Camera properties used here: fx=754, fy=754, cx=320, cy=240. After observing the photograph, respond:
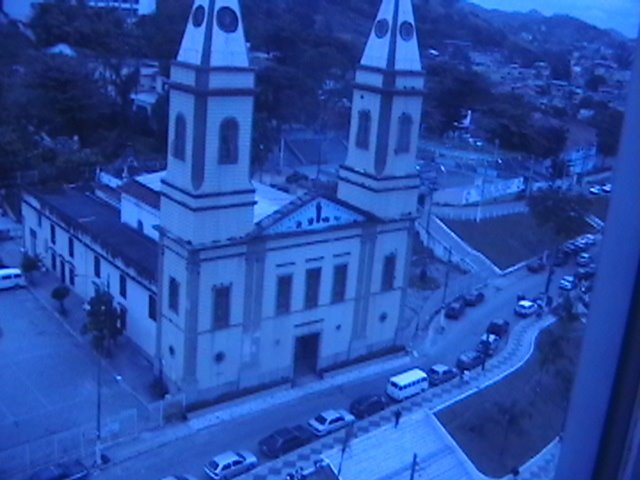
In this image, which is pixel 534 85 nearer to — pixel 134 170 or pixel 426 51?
pixel 426 51

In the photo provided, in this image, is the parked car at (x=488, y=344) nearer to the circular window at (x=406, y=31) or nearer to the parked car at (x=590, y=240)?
the parked car at (x=590, y=240)

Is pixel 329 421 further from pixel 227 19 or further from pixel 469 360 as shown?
pixel 227 19

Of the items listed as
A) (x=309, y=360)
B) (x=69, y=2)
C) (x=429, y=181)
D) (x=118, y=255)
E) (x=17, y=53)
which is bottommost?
(x=309, y=360)

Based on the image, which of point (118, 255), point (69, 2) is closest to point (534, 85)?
point (118, 255)

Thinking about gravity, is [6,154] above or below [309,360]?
above

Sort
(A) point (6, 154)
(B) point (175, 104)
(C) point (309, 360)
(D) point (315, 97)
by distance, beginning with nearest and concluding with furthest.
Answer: (B) point (175, 104) < (C) point (309, 360) < (A) point (6, 154) < (D) point (315, 97)

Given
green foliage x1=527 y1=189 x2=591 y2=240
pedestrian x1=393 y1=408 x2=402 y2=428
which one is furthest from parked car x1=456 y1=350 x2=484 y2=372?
green foliage x1=527 y1=189 x2=591 y2=240
